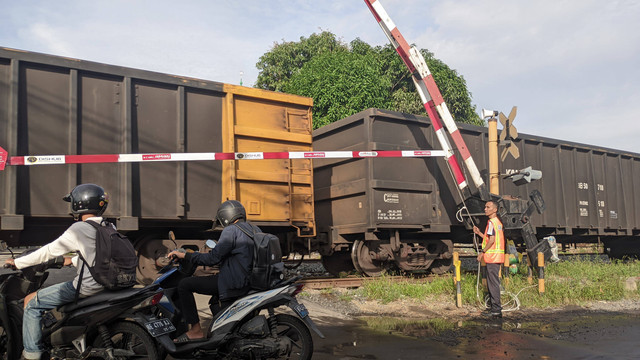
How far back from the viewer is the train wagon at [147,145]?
21.7 ft

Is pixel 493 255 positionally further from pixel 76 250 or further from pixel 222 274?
pixel 76 250

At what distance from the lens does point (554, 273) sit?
32.5ft

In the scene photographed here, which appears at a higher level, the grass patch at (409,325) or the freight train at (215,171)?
the freight train at (215,171)

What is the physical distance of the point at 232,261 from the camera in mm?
4105

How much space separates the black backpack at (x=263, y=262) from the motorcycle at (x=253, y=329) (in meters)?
0.07

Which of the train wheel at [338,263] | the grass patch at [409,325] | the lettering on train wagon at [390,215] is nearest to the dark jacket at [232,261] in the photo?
the grass patch at [409,325]

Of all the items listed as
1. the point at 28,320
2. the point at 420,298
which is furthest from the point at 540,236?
the point at 28,320

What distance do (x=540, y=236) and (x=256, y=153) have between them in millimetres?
8311

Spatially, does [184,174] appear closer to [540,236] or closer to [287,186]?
[287,186]

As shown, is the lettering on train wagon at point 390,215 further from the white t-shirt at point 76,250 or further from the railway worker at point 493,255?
the white t-shirt at point 76,250

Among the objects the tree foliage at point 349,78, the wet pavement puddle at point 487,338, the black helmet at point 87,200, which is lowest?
the wet pavement puddle at point 487,338

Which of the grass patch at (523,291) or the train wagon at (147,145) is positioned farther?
the grass patch at (523,291)

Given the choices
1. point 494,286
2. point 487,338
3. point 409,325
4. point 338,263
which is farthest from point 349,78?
point 487,338

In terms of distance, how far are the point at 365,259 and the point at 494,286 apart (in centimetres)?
320
